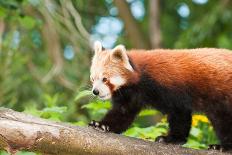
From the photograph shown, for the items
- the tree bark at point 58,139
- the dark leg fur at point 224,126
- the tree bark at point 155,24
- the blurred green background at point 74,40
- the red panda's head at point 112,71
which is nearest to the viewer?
the tree bark at point 58,139

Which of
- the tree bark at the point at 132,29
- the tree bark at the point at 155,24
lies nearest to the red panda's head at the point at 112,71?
the tree bark at the point at 155,24

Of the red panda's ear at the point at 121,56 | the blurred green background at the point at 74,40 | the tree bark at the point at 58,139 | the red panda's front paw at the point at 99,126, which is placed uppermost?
the blurred green background at the point at 74,40

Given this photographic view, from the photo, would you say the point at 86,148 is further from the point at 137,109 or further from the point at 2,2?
the point at 2,2

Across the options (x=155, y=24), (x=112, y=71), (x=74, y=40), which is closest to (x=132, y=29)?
(x=155, y=24)

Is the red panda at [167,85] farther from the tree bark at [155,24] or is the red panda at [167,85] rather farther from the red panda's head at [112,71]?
the tree bark at [155,24]

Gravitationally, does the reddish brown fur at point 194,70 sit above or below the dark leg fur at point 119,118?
above

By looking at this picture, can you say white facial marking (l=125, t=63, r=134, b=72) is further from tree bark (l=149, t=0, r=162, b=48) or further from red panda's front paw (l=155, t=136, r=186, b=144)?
tree bark (l=149, t=0, r=162, b=48)

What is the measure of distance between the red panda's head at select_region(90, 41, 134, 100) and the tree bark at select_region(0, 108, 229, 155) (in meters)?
0.38

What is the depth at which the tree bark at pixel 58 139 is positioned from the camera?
3.41 meters

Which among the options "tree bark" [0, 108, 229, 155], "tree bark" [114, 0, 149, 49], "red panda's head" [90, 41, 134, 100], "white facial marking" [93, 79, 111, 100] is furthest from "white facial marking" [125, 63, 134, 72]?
"tree bark" [114, 0, 149, 49]

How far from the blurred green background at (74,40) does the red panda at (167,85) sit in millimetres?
254

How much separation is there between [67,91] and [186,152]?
4.62 meters

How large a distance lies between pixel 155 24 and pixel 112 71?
465cm

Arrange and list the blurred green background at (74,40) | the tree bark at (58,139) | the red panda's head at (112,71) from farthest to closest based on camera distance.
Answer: the blurred green background at (74,40), the red panda's head at (112,71), the tree bark at (58,139)
